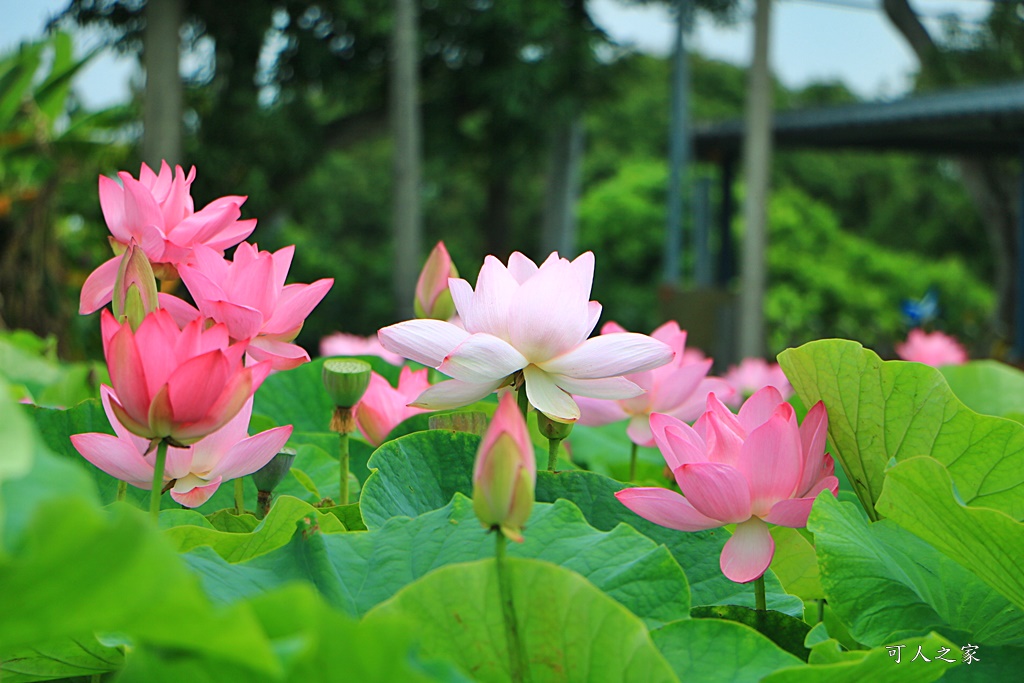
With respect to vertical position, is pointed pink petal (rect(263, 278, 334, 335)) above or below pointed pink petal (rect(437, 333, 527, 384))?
above

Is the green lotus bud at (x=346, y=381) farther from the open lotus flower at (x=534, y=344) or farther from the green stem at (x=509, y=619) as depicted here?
the green stem at (x=509, y=619)

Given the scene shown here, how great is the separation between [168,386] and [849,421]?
0.99ft

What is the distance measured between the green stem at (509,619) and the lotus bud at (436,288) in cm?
34

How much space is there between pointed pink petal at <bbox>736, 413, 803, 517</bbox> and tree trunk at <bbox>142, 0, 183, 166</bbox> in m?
5.10

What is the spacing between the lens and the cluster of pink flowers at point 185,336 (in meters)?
0.33

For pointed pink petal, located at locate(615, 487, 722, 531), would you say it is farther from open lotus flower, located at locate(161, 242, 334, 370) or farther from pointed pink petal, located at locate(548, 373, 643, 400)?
open lotus flower, located at locate(161, 242, 334, 370)

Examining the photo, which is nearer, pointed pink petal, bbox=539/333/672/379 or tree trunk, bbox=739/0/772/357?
pointed pink petal, bbox=539/333/672/379

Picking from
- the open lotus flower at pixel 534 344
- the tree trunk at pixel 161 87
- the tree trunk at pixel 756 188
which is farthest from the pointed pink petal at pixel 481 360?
the tree trunk at pixel 161 87

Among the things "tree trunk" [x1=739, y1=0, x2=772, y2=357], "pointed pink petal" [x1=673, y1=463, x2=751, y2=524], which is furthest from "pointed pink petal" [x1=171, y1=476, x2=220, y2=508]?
"tree trunk" [x1=739, y1=0, x2=772, y2=357]

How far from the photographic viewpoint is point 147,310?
0.40 m

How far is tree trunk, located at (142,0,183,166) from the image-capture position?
504cm

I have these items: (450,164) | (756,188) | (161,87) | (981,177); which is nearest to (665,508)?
(756,188)

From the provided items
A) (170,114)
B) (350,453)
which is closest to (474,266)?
(170,114)

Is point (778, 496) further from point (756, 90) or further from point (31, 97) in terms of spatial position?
point (31, 97)
